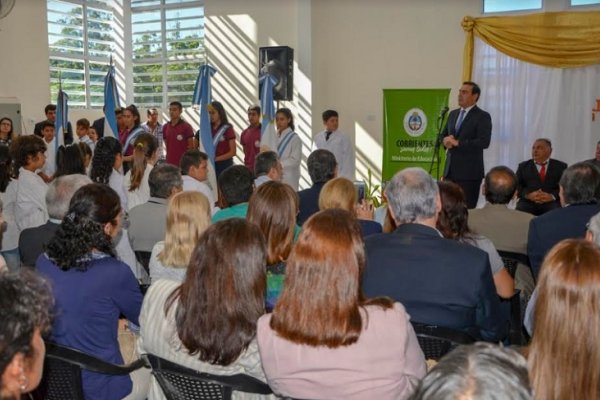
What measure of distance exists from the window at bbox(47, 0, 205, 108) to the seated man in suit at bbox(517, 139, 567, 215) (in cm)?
772

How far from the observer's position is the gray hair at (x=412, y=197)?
2.63 meters

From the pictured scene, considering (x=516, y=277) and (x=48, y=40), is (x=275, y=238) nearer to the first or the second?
(x=516, y=277)

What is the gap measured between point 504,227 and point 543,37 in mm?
5421

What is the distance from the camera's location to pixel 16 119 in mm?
9820

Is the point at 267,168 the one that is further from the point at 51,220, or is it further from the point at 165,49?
the point at 165,49

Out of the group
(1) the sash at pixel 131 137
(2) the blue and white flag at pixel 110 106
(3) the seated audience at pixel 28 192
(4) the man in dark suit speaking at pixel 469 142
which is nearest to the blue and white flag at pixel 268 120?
(1) the sash at pixel 131 137

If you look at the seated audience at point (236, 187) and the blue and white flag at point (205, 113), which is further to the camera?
the blue and white flag at point (205, 113)

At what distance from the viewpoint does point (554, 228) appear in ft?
10.7

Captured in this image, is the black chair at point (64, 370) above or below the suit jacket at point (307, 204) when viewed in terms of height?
below

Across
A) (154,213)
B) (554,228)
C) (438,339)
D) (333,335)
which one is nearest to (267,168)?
(154,213)

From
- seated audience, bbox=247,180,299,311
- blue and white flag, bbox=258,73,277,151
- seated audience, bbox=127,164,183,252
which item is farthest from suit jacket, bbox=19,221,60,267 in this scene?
blue and white flag, bbox=258,73,277,151

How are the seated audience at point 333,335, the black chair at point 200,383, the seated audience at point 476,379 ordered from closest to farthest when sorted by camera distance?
1. the seated audience at point 476,379
2. the seated audience at point 333,335
3. the black chair at point 200,383

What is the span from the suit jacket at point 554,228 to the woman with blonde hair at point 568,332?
1.82 meters

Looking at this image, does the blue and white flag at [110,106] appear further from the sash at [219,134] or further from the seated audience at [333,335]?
the seated audience at [333,335]
